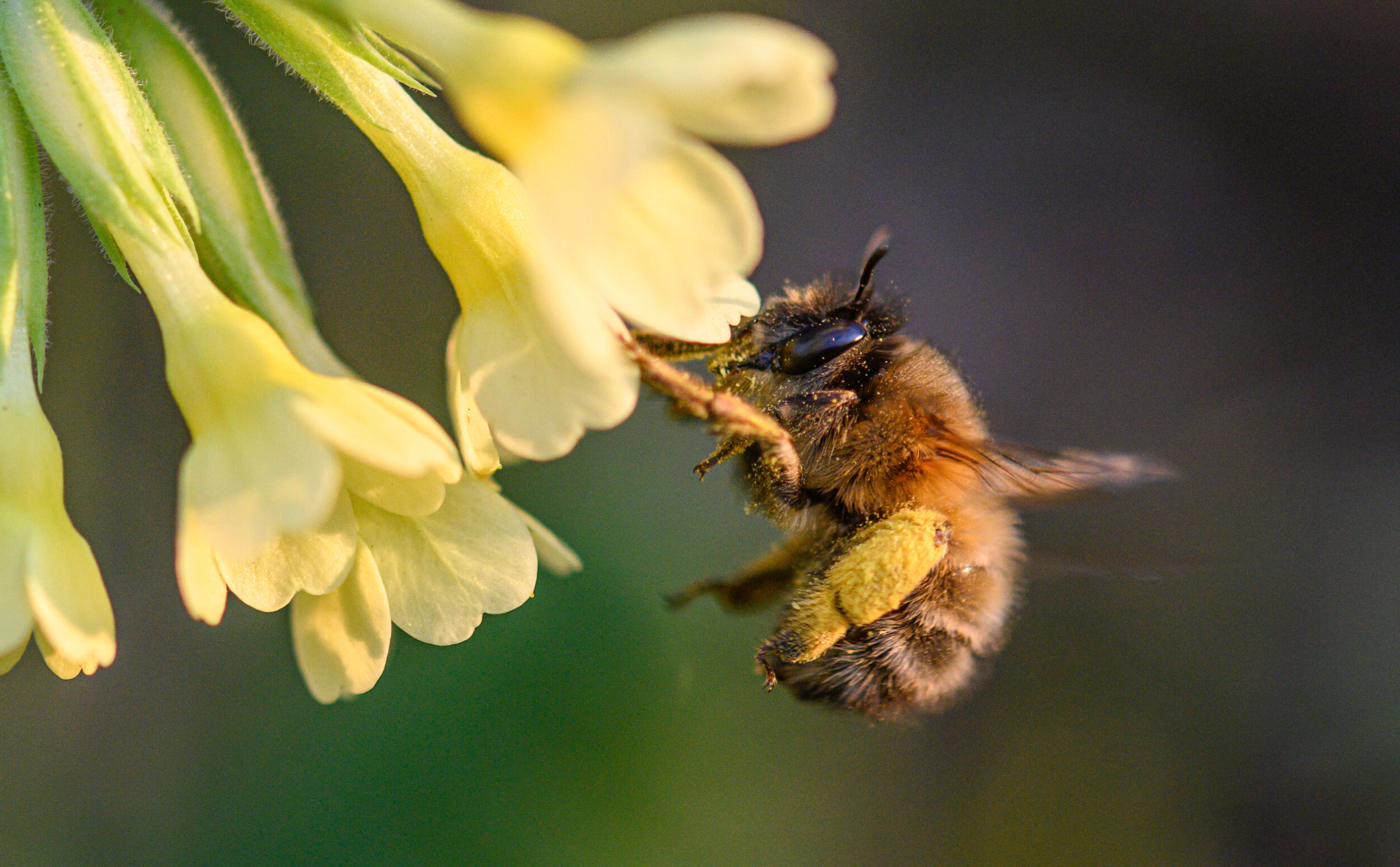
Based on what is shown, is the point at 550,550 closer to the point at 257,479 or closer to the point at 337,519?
the point at 337,519

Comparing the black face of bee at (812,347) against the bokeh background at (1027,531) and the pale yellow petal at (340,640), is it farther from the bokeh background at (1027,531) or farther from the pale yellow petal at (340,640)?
the pale yellow petal at (340,640)

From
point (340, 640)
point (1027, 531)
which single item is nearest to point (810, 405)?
point (340, 640)

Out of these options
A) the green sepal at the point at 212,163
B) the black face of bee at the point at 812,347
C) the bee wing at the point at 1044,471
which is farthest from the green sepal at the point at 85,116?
the bee wing at the point at 1044,471

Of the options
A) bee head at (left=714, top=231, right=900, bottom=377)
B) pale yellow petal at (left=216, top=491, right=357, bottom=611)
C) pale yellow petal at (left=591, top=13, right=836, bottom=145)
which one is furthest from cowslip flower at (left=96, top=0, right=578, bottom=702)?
pale yellow petal at (left=591, top=13, right=836, bottom=145)

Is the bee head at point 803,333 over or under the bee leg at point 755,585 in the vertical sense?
over

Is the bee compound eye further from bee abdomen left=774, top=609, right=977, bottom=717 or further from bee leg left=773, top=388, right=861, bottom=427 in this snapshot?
bee abdomen left=774, top=609, right=977, bottom=717

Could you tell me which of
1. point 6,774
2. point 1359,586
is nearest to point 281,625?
point 6,774

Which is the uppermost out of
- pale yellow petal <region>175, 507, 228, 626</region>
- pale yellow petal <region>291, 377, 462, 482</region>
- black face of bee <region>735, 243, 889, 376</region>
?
pale yellow petal <region>291, 377, 462, 482</region>
